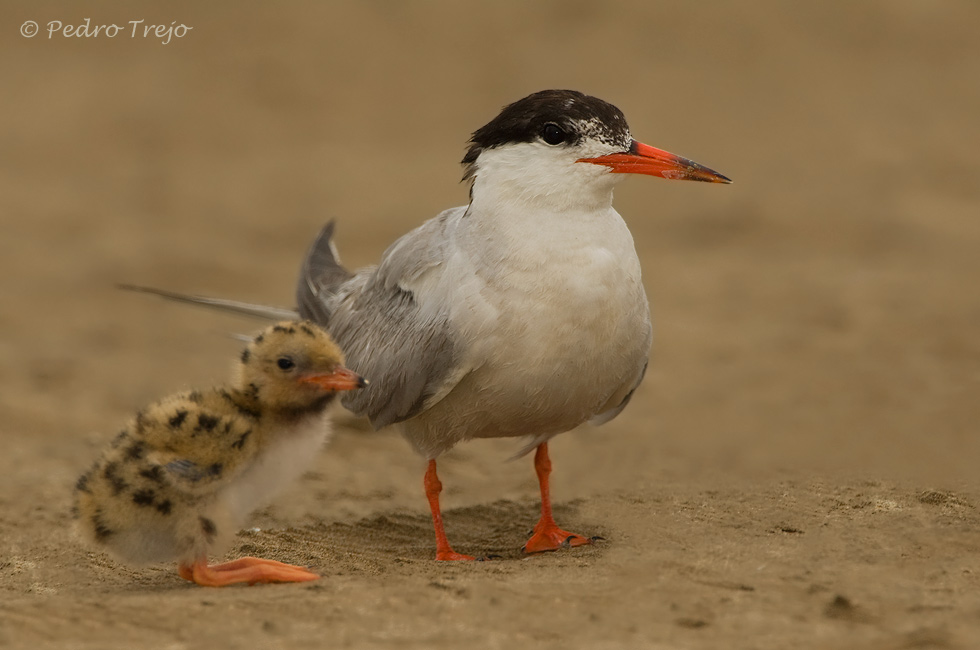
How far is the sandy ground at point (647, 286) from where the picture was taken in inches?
151

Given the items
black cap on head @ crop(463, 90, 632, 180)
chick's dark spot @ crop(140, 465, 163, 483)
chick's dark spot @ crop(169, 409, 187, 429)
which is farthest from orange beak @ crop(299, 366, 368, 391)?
black cap on head @ crop(463, 90, 632, 180)

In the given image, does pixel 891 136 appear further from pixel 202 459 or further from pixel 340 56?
pixel 202 459

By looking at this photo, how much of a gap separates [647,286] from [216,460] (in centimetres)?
607

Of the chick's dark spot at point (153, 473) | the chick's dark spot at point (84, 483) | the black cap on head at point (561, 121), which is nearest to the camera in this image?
the chick's dark spot at point (153, 473)

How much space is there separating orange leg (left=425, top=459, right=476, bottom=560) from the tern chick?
71cm

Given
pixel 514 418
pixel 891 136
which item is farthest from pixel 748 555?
pixel 891 136

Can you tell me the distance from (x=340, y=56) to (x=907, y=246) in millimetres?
7219

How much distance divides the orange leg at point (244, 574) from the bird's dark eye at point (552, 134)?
5.96ft

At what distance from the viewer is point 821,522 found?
4793 mm

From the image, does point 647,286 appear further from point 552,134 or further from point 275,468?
point 275,468

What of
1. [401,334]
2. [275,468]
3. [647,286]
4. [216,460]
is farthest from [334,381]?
[647,286]

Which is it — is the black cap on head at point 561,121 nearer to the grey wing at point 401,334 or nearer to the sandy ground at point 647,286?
the grey wing at point 401,334

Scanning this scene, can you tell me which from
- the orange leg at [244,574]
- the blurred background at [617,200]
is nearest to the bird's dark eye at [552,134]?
the orange leg at [244,574]

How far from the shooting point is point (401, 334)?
197 inches
